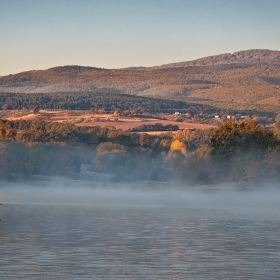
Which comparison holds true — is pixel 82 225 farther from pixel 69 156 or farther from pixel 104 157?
pixel 104 157

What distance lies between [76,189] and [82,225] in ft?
182

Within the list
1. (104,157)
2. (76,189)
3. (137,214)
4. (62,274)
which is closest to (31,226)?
(137,214)

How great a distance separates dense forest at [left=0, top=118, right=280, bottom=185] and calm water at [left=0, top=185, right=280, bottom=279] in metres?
36.0

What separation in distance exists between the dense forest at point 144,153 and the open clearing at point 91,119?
41.8ft

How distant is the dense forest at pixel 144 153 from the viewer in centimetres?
8250

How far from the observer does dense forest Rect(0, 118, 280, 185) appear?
82500 mm

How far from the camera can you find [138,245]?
29.1m

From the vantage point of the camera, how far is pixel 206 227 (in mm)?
37469

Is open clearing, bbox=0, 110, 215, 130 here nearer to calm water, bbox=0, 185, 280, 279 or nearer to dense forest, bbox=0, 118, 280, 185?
dense forest, bbox=0, 118, 280, 185

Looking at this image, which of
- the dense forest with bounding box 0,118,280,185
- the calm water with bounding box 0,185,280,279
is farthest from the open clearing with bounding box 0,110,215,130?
the calm water with bounding box 0,185,280,279

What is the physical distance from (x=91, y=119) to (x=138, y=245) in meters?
134

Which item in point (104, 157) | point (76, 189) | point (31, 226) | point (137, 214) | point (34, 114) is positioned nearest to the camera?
point (31, 226)

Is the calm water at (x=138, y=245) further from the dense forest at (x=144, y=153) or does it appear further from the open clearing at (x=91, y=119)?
the open clearing at (x=91, y=119)

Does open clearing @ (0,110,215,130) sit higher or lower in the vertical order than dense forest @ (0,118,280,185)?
higher
